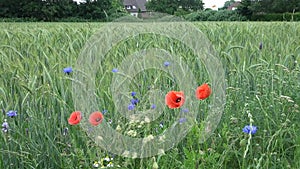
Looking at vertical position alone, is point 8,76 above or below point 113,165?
above

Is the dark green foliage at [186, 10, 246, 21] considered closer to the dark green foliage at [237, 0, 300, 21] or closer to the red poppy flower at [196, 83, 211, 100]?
the dark green foliage at [237, 0, 300, 21]

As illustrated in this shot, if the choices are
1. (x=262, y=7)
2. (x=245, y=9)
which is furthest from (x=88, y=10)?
(x=262, y=7)

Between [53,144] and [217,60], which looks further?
[217,60]

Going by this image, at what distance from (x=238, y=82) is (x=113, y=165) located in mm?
881

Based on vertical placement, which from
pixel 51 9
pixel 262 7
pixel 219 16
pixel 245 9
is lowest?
pixel 219 16

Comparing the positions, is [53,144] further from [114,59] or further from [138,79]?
[114,59]

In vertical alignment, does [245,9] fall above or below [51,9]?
below

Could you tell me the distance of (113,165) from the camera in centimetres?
114

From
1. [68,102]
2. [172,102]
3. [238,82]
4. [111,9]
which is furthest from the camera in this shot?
[111,9]

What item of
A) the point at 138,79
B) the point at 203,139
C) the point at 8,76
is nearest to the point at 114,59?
the point at 138,79

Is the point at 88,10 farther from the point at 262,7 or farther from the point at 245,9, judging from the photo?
the point at 262,7

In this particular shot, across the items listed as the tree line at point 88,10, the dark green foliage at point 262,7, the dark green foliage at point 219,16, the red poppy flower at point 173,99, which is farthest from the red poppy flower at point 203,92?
the dark green foliage at point 262,7

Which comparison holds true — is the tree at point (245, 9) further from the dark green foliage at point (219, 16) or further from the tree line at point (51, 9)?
the tree line at point (51, 9)

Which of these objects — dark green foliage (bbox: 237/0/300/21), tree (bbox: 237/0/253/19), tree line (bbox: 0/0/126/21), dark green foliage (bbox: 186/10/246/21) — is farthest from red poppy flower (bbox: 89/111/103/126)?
tree (bbox: 237/0/253/19)
